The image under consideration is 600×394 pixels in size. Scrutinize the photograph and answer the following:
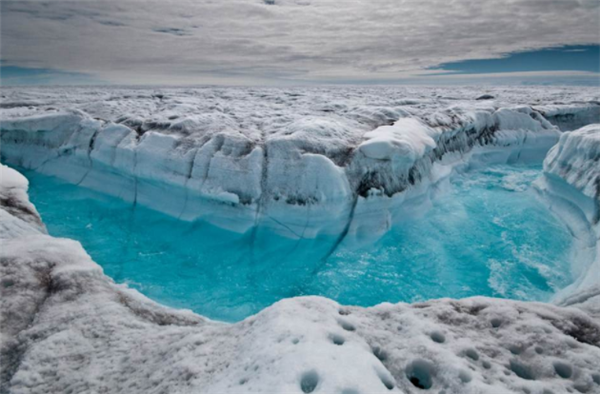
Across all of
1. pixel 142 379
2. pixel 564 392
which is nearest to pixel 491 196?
pixel 564 392

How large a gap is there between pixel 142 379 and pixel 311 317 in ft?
3.82

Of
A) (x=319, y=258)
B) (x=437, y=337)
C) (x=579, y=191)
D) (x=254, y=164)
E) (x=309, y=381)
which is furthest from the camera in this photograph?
(x=579, y=191)

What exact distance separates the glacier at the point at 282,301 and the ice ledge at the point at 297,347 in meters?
0.01

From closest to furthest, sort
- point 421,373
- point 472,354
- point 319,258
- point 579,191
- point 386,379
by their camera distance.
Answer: point 386,379 → point 421,373 → point 472,354 → point 319,258 → point 579,191

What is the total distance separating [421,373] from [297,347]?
83 centimetres

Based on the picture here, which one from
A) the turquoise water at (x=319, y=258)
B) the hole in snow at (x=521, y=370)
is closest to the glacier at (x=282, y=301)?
the hole in snow at (x=521, y=370)

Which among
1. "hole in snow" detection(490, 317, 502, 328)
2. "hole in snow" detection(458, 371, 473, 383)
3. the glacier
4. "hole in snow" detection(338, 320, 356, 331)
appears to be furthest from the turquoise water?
"hole in snow" detection(458, 371, 473, 383)

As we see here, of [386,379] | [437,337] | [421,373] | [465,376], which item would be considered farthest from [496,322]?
[386,379]

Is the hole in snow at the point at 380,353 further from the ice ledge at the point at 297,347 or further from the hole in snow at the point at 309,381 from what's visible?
the hole in snow at the point at 309,381

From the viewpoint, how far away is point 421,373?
86.2 inches

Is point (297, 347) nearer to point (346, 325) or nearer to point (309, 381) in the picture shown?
point (309, 381)

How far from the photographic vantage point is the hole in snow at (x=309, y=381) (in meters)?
1.86

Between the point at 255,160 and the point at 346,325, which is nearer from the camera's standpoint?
the point at 346,325

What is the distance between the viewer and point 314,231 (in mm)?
7031
